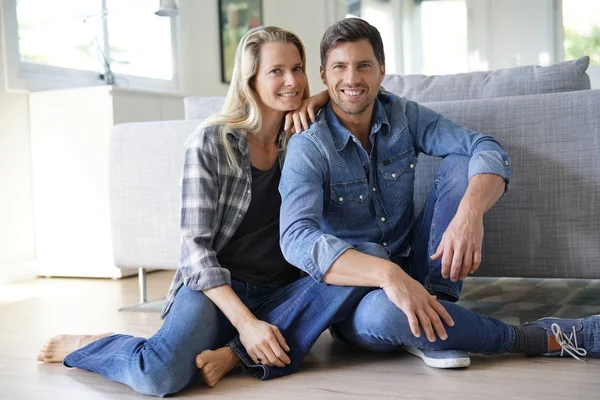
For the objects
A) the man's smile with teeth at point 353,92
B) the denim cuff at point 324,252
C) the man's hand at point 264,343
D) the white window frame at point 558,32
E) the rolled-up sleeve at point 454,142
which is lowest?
the man's hand at point 264,343

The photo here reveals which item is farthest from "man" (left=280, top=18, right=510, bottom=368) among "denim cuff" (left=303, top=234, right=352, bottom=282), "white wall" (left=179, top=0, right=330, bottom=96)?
"white wall" (left=179, top=0, right=330, bottom=96)

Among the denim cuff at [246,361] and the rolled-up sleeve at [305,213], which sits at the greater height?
the rolled-up sleeve at [305,213]

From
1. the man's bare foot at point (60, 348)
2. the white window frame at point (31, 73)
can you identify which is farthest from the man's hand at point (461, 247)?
the white window frame at point (31, 73)

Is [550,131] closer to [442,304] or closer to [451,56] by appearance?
[442,304]

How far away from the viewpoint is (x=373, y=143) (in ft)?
6.41

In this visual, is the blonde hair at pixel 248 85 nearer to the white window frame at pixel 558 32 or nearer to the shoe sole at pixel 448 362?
the shoe sole at pixel 448 362

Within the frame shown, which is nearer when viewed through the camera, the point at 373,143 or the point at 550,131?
the point at 373,143

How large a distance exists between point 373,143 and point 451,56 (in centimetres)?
489

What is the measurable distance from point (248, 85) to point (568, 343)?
1040 mm

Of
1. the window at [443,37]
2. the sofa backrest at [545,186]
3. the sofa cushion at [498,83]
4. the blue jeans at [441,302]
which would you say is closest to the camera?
the blue jeans at [441,302]

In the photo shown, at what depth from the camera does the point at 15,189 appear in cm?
373

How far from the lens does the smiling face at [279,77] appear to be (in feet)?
6.42

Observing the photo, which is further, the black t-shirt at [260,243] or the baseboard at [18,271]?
the baseboard at [18,271]

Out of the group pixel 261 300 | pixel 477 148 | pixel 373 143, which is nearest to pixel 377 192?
pixel 373 143
